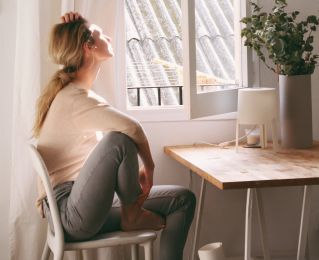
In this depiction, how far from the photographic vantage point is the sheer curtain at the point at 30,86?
2885mm

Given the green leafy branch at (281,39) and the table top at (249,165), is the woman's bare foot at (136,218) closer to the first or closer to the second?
the table top at (249,165)

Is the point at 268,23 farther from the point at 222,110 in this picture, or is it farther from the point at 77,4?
the point at 77,4

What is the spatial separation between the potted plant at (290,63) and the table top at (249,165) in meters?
0.09

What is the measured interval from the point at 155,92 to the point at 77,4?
632 mm

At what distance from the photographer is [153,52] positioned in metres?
3.24

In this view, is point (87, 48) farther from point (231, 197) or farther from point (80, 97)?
point (231, 197)

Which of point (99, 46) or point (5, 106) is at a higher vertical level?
point (99, 46)

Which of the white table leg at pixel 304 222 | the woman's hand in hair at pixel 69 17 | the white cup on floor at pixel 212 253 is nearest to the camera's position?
the white cup on floor at pixel 212 253

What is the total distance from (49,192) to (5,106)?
3.10 ft

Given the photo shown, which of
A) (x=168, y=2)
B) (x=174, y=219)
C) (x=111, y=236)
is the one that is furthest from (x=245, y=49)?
(x=111, y=236)

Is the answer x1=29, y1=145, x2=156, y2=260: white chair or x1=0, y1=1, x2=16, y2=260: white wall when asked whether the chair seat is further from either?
x1=0, y1=1, x2=16, y2=260: white wall

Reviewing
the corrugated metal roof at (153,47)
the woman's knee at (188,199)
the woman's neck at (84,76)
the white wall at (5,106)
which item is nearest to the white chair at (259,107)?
the woman's knee at (188,199)

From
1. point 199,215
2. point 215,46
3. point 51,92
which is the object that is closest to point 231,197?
point 199,215

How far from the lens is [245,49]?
3072mm
